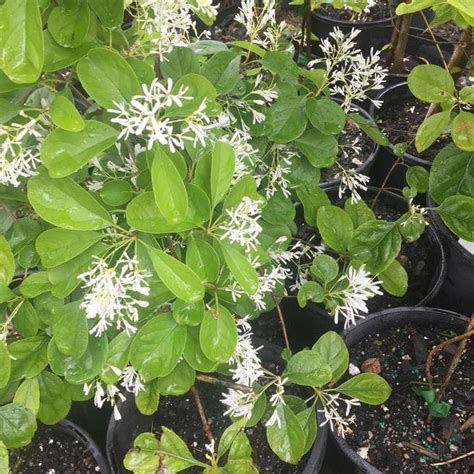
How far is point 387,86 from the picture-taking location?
2.28m

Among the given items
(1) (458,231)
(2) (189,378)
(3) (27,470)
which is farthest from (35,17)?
(3) (27,470)

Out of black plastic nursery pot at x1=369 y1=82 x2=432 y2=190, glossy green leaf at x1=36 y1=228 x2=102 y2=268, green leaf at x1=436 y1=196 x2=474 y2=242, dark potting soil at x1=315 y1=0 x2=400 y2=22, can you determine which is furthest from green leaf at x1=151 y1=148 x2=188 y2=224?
dark potting soil at x1=315 y1=0 x2=400 y2=22

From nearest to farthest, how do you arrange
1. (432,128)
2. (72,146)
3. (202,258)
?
(72,146), (202,258), (432,128)

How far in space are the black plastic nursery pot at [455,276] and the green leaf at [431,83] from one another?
0.56 metres

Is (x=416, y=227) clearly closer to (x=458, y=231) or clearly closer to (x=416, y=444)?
(x=458, y=231)

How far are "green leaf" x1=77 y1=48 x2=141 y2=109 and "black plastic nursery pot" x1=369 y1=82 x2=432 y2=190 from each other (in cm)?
136

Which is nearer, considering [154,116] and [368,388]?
[154,116]

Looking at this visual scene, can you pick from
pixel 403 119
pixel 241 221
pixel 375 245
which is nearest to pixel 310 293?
pixel 375 245

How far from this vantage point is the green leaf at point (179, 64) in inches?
37.6

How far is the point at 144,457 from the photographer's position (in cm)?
106

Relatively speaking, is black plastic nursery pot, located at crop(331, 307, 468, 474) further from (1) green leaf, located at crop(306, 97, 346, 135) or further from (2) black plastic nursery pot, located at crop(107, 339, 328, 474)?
(1) green leaf, located at crop(306, 97, 346, 135)

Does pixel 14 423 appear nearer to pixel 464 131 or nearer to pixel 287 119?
pixel 287 119

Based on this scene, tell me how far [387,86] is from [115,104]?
177 cm

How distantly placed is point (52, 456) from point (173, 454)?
50 centimetres
